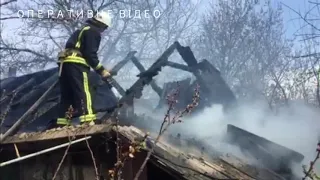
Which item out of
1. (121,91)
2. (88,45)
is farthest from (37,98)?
(88,45)

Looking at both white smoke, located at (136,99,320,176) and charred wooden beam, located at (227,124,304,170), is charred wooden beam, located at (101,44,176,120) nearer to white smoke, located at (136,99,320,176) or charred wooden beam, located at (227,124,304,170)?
white smoke, located at (136,99,320,176)

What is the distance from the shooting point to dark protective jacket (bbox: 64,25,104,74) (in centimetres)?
568

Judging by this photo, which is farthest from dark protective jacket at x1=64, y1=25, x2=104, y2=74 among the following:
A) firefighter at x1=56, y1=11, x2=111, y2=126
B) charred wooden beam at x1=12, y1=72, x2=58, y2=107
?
charred wooden beam at x1=12, y1=72, x2=58, y2=107

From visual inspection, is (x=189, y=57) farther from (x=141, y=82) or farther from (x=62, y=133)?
(x=62, y=133)


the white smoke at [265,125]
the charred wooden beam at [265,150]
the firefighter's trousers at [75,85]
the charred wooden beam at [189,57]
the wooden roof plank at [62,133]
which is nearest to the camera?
the wooden roof plank at [62,133]

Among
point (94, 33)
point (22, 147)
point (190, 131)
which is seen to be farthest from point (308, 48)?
point (22, 147)

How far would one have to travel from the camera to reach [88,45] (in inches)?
223

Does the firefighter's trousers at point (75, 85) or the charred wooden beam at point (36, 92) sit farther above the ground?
the firefighter's trousers at point (75, 85)

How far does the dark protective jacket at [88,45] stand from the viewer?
568 centimetres

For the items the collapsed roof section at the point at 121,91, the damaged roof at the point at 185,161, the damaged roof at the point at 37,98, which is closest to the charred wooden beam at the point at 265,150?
the damaged roof at the point at 185,161

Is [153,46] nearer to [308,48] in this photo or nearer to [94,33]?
[308,48]

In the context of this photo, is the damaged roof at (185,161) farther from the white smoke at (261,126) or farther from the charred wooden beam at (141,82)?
the charred wooden beam at (141,82)

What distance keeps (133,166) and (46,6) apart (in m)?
11.9

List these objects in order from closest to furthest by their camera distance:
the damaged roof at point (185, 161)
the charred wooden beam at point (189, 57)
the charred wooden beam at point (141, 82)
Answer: the damaged roof at point (185, 161) < the charred wooden beam at point (141, 82) < the charred wooden beam at point (189, 57)
